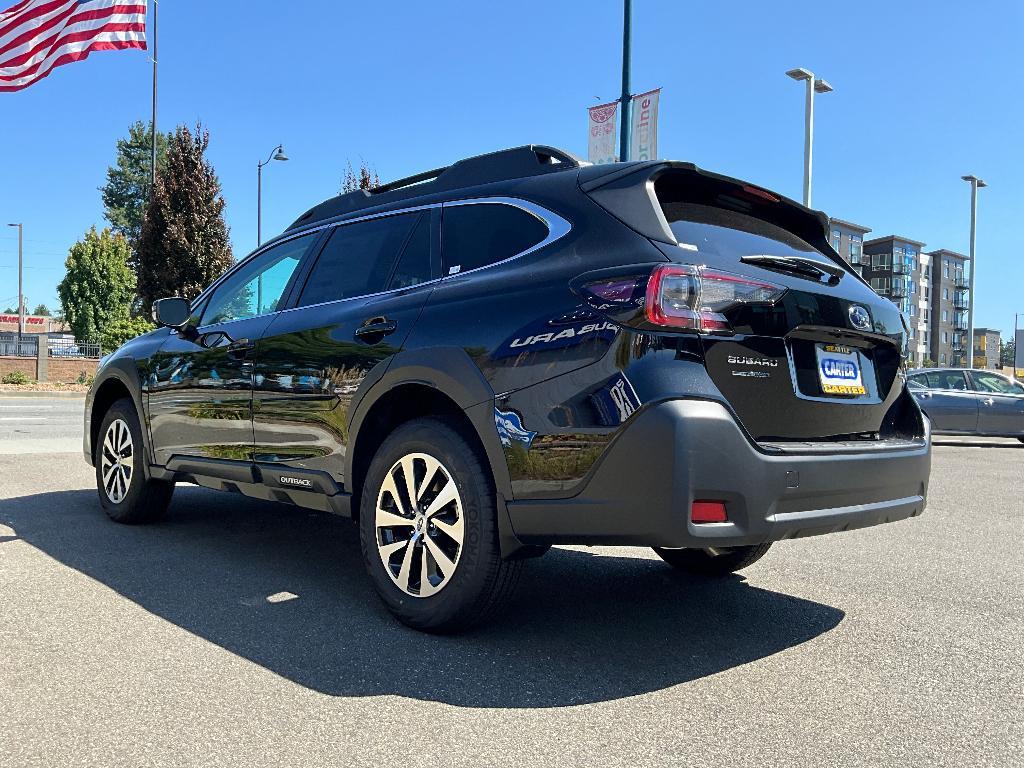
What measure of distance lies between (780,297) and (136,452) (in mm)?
4013

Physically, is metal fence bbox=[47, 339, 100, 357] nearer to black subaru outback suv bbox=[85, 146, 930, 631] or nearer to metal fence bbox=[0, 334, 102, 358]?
metal fence bbox=[0, 334, 102, 358]

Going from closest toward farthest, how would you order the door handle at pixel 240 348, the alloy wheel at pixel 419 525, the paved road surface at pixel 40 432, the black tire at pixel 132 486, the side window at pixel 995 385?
the alloy wheel at pixel 419 525, the door handle at pixel 240 348, the black tire at pixel 132 486, the paved road surface at pixel 40 432, the side window at pixel 995 385

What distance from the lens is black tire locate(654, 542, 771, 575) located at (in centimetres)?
436

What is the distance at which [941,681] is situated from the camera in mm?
3070

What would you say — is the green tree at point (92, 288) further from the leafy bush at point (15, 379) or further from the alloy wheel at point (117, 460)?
the alloy wheel at point (117, 460)

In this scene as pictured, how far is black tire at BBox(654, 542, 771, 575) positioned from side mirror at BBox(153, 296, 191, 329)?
9.76 ft

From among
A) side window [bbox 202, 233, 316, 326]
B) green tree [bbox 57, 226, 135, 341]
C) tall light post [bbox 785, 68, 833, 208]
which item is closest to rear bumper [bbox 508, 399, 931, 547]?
side window [bbox 202, 233, 316, 326]

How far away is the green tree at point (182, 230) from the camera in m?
27.2

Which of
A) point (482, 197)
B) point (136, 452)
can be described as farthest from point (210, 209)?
point (482, 197)

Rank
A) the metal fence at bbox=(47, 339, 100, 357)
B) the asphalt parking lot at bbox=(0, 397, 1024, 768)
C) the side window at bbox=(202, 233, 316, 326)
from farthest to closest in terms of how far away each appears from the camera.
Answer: the metal fence at bbox=(47, 339, 100, 357) < the side window at bbox=(202, 233, 316, 326) < the asphalt parking lot at bbox=(0, 397, 1024, 768)

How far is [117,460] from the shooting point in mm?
5684

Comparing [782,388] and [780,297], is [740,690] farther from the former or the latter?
[780,297]

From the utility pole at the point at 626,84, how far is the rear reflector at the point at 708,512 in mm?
11325

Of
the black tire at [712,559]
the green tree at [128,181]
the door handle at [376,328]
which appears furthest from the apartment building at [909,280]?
the door handle at [376,328]
